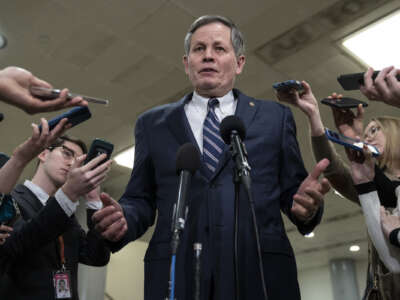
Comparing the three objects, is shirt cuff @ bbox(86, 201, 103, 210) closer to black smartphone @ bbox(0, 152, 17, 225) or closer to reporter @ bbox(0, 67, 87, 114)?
black smartphone @ bbox(0, 152, 17, 225)

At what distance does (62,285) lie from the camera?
7.54ft


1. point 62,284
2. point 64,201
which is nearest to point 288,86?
point 64,201

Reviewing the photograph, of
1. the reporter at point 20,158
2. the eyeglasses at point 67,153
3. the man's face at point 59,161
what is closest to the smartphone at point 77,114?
the reporter at point 20,158

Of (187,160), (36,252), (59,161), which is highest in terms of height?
(59,161)

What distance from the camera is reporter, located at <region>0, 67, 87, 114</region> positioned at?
50.9 inches

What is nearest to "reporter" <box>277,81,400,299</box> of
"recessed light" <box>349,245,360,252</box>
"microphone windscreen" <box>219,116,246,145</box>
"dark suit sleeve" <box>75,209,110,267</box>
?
"microphone windscreen" <box>219,116,246,145</box>

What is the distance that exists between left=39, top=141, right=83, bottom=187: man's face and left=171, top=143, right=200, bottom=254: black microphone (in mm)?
1713

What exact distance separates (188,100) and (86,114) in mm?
509

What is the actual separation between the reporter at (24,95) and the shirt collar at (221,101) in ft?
2.17

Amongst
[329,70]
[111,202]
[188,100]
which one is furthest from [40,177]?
[329,70]

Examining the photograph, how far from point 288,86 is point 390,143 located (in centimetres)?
85

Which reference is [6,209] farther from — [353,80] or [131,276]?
[131,276]

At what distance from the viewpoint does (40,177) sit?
A: 2.82 m

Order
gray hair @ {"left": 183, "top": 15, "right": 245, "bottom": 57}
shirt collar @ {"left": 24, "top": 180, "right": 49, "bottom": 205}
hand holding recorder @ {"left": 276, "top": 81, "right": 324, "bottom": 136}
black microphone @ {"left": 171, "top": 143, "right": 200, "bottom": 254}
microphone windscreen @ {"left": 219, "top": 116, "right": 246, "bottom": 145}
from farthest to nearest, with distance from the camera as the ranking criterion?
shirt collar @ {"left": 24, "top": 180, "right": 49, "bottom": 205} → gray hair @ {"left": 183, "top": 15, "right": 245, "bottom": 57} → hand holding recorder @ {"left": 276, "top": 81, "right": 324, "bottom": 136} → microphone windscreen @ {"left": 219, "top": 116, "right": 246, "bottom": 145} → black microphone @ {"left": 171, "top": 143, "right": 200, "bottom": 254}
